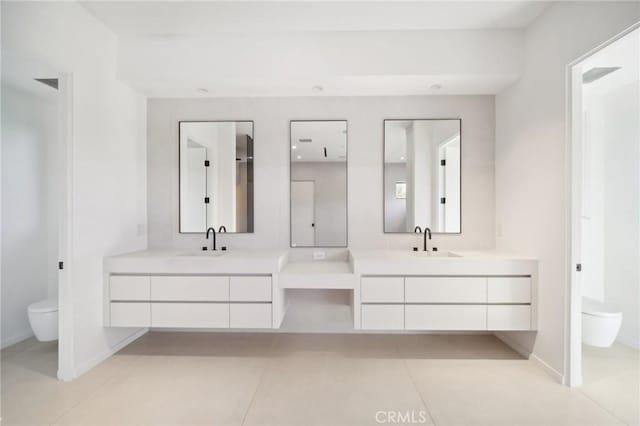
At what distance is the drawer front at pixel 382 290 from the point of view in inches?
98.4

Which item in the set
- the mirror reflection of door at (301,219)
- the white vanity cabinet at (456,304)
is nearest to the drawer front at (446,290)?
the white vanity cabinet at (456,304)

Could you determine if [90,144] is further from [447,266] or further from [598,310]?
[598,310]

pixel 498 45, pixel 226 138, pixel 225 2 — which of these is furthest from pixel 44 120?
pixel 498 45

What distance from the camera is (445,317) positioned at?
97.9 inches

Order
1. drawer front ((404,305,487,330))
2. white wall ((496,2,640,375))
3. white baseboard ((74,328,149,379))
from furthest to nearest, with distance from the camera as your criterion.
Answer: drawer front ((404,305,487,330))
white baseboard ((74,328,149,379))
white wall ((496,2,640,375))

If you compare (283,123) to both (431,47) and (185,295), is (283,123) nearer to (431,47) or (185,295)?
(431,47)

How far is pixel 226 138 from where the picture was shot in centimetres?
326

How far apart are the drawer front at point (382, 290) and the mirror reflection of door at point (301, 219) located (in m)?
0.87

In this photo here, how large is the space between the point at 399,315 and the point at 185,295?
180 centimetres

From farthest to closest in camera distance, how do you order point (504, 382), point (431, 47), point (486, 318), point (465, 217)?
point (465, 217) < point (431, 47) < point (486, 318) < point (504, 382)

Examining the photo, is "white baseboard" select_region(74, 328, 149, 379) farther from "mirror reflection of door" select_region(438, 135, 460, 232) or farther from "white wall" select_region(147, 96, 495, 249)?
"mirror reflection of door" select_region(438, 135, 460, 232)

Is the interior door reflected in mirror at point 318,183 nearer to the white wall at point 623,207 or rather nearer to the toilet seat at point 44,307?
the toilet seat at point 44,307

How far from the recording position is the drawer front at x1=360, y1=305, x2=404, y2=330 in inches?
98.2

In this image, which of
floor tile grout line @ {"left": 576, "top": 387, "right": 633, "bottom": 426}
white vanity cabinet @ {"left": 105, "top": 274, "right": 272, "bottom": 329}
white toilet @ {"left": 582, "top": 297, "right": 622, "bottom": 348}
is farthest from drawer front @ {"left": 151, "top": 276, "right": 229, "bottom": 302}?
white toilet @ {"left": 582, "top": 297, "right": 622, "bottom": 348}
